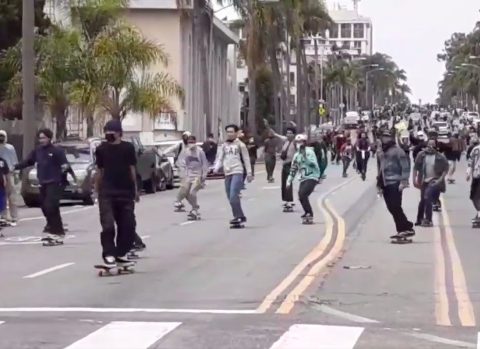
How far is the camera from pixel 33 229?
75.7ft

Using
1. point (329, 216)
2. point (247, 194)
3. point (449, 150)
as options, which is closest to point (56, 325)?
point (329, 216)

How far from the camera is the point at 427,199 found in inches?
893

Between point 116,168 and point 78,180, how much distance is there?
15.0 meters

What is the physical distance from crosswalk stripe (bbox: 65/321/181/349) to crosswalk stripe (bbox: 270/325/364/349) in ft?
3.54

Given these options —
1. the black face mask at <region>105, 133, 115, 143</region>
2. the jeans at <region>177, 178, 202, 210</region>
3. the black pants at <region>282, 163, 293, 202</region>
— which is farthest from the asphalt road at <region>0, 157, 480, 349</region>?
the black pants at <region>282, 163, 293, 202</region>

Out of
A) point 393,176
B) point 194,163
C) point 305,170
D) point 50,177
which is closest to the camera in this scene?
point 50,177

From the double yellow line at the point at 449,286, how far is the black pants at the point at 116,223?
3840 mm

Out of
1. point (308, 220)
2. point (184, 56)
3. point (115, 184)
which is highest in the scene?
point (184, 56)

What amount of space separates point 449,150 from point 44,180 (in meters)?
20.3

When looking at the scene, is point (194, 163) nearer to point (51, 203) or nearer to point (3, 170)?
point (3, 170)

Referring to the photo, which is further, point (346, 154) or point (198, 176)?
point (346, 154)

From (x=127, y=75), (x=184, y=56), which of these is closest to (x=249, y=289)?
(x=127, y=75)

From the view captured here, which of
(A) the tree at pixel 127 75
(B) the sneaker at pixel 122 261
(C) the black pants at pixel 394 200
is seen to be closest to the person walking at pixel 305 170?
(C) the black pants at pixel 394 200

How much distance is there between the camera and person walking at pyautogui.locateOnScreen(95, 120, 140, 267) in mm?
14836
